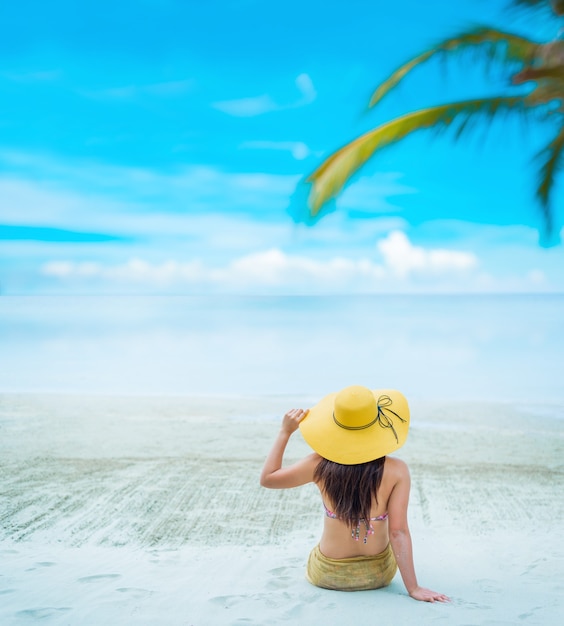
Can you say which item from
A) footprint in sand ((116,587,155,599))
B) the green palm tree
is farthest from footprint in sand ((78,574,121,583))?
the green palm tree

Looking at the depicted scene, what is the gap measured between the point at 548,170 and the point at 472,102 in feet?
7.09

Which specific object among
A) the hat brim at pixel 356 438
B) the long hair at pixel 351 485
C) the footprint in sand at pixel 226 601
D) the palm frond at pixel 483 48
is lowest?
the footprint in sand at pixel 226 601

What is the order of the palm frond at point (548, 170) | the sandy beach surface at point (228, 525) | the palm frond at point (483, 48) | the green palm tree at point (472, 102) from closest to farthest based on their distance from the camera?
the sandy beach surface at point (228, 525)
the green palm tree at point (472, 102)
the palm frond at point (483, 48)
the palm frond at point (548, 170)

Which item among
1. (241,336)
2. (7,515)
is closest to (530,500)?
(7,515)

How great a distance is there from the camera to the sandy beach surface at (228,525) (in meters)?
2.64

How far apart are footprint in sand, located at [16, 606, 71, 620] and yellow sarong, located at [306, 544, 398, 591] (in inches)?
38.2

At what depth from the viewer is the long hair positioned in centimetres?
259

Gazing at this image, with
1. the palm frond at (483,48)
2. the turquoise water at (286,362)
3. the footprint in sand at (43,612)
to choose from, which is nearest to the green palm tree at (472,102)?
the palm frond at (483,48)

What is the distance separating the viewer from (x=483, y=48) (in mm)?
5578

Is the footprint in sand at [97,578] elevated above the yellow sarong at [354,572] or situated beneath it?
situated beneath

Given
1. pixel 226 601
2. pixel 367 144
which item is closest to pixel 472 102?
pixel 367 144

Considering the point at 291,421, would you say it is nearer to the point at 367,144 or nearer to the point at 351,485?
the point at 351,485

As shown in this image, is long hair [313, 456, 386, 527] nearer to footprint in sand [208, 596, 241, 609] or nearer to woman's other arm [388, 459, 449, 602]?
woman's other arm [388, 459, 449, 602]

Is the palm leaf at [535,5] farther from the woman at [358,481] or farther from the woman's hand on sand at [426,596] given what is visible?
the woman's hand on sand at [426,596]
